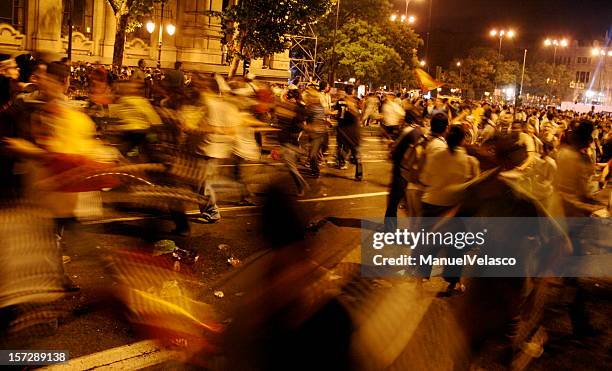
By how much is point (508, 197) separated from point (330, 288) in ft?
5.69

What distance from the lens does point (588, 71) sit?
4813 inches

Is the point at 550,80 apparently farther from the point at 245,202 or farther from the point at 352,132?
the point at 245,202

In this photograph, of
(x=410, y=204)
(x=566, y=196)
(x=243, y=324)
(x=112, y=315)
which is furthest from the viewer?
(x=410, y=204)

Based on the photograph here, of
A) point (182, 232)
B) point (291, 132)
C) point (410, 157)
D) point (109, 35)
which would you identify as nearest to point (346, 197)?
point (291, 132)

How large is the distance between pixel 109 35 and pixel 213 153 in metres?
29.4

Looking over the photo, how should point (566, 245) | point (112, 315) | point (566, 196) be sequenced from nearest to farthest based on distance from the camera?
point (566, 245), point (112, 315), point (566, 196)

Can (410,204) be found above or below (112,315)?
above

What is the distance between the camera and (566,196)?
22.7ft

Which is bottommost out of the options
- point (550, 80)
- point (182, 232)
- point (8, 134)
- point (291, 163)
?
point (182, 232)

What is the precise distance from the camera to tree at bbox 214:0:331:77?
30.6 m

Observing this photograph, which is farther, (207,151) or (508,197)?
(207,151)

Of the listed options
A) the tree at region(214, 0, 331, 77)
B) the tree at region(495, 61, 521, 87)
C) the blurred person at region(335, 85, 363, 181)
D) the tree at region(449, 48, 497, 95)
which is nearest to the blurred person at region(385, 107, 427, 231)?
the blurred person at region(335, 85, 363, 181)

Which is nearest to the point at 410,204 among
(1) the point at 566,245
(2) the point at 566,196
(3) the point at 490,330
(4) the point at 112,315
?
(2) the point at 566,196

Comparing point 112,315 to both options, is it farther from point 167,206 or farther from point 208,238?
point 167,206
